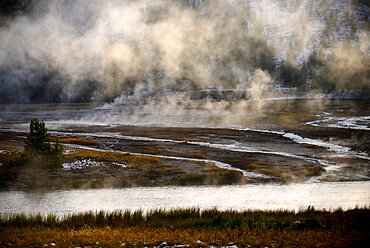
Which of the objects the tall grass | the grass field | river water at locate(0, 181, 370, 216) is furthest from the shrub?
the grass field

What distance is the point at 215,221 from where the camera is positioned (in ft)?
77.8

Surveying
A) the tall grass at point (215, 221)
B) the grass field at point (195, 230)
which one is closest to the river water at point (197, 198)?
the tall grass at point (215, 221)

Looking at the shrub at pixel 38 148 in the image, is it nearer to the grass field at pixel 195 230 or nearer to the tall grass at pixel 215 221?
the tall grass at pixel 215 221

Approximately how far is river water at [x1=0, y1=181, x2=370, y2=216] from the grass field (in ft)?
20.5

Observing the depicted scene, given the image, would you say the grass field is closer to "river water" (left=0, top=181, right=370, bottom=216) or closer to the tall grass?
the tall grass

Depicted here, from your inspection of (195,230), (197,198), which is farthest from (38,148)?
(195,230)

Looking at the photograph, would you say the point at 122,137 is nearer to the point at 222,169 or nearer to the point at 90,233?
the point at 222,169

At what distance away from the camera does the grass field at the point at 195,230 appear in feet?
61.1

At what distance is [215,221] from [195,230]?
2622mm

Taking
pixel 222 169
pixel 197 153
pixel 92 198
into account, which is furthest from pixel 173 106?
pixel 92 198

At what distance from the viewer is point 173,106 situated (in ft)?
605

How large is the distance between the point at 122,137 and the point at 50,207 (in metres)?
50.2

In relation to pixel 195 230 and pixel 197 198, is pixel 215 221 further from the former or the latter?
pixel 197 198

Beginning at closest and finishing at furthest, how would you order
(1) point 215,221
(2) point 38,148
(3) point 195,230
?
1. (3) point 195,230
2. (1) point 215,221
3. (2) point 38,148
